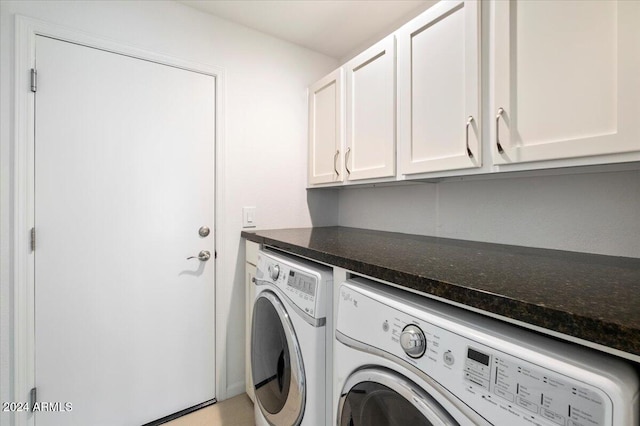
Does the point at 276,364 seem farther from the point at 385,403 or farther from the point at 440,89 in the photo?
the point at 440,89

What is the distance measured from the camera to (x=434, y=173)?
1.27 m

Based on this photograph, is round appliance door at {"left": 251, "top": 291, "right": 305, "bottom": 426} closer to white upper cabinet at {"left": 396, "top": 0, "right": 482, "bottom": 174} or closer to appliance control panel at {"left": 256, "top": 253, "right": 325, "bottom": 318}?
appliance control panel at {"left": 256, "top": 253, "right": 325, "bottom": 318}

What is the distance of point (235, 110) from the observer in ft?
6.08

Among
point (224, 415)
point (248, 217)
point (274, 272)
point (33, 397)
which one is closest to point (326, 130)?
point (248, 217)

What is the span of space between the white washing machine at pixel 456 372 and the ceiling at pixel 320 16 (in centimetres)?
168

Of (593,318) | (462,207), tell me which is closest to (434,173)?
(462,207)

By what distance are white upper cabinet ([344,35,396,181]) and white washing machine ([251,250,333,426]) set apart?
2.29 feet

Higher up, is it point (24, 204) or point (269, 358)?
point (24, 204)

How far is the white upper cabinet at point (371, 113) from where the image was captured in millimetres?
1451

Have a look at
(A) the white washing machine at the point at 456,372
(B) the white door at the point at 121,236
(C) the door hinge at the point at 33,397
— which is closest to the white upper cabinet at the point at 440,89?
(A) the white washing machine at the point at 456,372

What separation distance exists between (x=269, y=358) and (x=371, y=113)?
→ 1415 millimetres

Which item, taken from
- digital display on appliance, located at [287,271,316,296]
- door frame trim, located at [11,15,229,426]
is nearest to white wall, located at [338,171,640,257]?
digital display on appliance, located at [287,271,316,296]

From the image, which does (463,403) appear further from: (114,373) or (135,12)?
(135,12)

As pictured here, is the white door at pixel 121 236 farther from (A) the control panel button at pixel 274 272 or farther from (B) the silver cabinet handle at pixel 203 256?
(A) the control panel button at pixel 274 272
